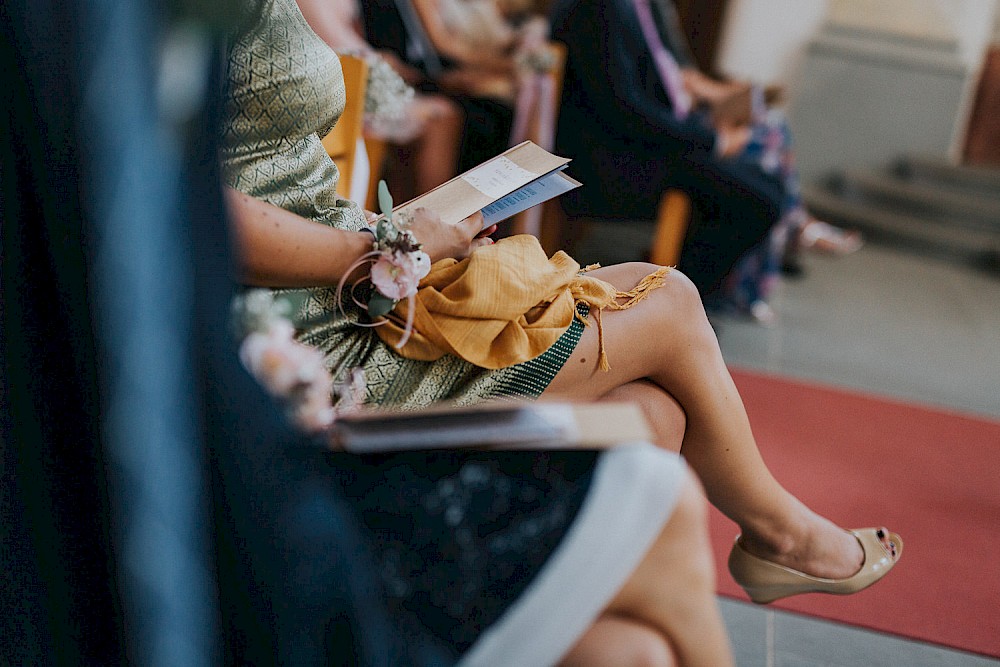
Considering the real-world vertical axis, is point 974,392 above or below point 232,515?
below

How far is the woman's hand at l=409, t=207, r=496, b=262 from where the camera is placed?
1192 millimetres

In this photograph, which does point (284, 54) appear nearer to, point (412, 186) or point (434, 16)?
point (412, 186)

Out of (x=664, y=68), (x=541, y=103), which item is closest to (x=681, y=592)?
Answer: (x=541, y=103)

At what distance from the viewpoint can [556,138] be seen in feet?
10.9

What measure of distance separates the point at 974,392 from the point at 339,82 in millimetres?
2600

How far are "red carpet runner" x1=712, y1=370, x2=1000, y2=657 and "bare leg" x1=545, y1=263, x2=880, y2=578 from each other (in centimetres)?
6

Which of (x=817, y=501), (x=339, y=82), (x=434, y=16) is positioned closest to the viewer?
(x=339, y=82)

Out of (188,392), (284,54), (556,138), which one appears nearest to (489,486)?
(188,392)

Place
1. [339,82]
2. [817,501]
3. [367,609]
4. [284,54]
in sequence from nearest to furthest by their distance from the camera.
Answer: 1. [367,609]
2. [284,54]
3. [339,82]
4. [817,501]

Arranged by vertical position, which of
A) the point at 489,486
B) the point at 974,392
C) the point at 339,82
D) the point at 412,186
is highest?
the point at 339,82

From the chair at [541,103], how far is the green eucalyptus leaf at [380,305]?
2146mm

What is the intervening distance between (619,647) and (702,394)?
22.6 inches

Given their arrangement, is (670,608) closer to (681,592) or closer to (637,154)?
(681,592)

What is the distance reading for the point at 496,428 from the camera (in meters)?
0.74
